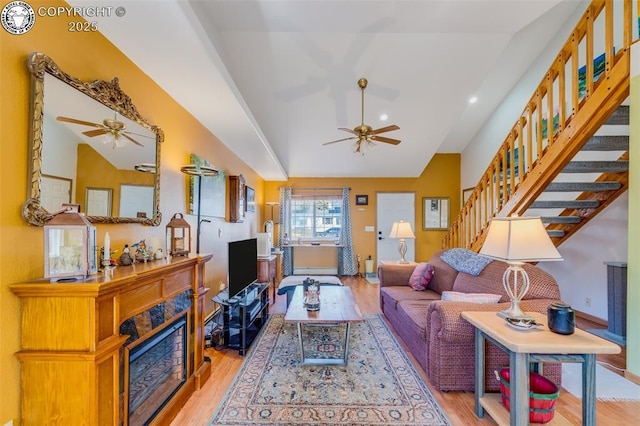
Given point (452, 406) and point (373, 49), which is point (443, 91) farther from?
point (452, 406)

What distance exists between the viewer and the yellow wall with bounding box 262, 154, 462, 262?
264 inches

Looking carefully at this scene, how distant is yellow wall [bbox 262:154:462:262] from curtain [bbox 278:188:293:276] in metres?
0.35

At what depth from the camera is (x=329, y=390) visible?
2.08m

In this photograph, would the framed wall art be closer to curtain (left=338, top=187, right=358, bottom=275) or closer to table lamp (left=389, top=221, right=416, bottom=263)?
curtain (left=338, top=187, right=358, bottom=275)

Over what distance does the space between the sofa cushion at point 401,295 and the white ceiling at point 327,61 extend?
2.57m

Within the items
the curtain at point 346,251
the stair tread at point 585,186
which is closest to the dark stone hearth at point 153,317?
the stair tread at point 585,186

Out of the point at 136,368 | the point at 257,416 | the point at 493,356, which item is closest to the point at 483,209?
the point at 493,356

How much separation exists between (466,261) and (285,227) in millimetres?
4338

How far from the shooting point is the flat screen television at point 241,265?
2.71 m

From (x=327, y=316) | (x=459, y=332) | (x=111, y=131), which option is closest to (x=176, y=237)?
(x=111, y=131)

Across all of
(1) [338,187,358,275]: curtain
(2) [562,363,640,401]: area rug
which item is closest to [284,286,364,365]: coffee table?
(2) [562,363,640,401]: area rug

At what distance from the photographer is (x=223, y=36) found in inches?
115

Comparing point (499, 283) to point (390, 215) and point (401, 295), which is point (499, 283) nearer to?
point (401, 295)

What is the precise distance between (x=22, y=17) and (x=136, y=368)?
181 centimetres
